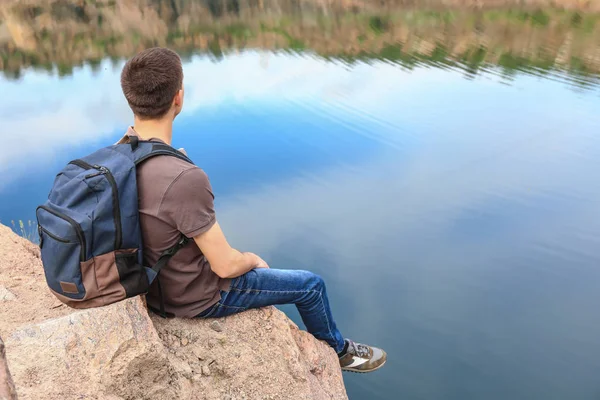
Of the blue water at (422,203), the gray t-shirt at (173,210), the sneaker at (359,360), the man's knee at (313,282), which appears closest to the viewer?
the gray t-shirt at (173,210)

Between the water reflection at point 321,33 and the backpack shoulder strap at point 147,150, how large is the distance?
16.2 metres

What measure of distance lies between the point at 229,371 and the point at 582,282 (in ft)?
19.7

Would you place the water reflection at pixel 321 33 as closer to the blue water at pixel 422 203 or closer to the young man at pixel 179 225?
the blue water at pixel 422 203

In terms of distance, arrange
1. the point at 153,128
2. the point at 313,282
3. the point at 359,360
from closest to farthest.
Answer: the point at 153,128, the point at 313,282, the point at 359,360

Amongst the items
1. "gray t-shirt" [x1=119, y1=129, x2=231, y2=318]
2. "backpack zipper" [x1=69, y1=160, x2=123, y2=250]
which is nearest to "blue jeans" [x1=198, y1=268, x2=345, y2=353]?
"gray t-shirt" [x1=119, y1=129, x2=231, y2=318]

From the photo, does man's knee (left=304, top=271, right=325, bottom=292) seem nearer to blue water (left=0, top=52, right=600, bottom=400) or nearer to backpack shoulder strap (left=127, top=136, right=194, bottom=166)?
backpack shoulder strap (left=127, top=136, right=194, bottom=166)

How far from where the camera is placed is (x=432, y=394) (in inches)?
214

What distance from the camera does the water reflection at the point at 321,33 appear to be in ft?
64.3

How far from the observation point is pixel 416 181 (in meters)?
10.0

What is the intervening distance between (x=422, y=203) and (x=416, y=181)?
2.93 feet

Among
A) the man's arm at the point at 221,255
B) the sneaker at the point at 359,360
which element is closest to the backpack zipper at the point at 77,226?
the man's arm at the point at 221,255

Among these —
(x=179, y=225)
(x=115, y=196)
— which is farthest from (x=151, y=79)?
(x=179, y=225)

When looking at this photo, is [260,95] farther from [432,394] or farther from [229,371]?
[229,371]

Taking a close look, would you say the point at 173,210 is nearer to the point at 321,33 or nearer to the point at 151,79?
the point at 151,79
